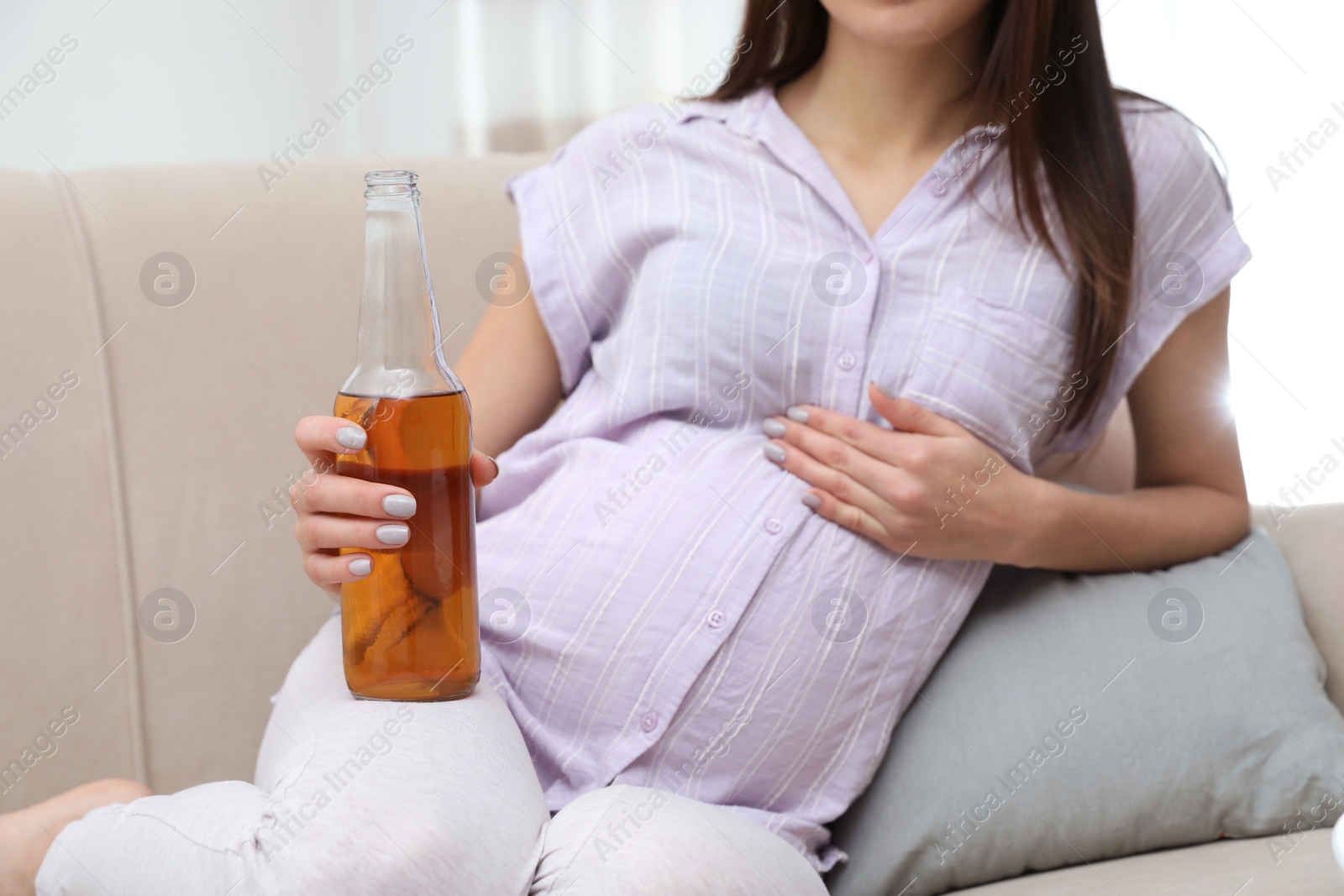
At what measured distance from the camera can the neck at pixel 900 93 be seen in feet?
3.21

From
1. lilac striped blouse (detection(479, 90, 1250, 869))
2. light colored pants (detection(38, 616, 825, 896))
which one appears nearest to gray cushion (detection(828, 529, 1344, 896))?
lilac striped blouse (detection(479, 90, 1250, 869))

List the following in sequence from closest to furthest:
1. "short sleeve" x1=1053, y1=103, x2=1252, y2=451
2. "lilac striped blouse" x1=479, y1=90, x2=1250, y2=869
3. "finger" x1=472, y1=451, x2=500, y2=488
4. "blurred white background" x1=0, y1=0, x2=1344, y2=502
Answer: "finger" x1=472, y1=451, x2=500, y2=488 → "lilac striped blouse" x1=479, y1=90, x2=1250, y2=869 → "short sleeve" x1=1053, y1=103, x2=1252, y2=451 → "blurred white background" x1=0, y1=0, x2=1344, y2=502

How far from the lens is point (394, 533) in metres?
0.63

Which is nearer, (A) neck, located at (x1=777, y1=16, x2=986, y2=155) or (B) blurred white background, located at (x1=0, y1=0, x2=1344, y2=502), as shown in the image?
(A) neck, located at (x1=777, y1=16, x2=986, y2=155)

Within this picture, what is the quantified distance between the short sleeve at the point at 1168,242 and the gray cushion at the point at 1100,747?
22 centimetres

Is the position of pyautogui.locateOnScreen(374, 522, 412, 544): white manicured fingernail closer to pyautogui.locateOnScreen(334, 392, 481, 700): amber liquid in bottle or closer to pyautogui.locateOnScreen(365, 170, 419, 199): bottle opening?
pyautogui.locateOnScreen(334, 392, 481, 700): amber liquid in bottle

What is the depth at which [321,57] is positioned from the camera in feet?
8.16

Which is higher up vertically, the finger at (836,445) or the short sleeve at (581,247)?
the short sleeve at (581,247)

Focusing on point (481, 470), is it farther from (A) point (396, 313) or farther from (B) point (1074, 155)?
(B) point (1074, 155)

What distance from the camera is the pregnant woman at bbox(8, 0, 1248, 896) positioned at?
2.47 feet

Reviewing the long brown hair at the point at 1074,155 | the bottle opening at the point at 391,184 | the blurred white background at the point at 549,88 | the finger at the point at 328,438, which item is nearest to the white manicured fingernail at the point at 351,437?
the finger at the point at 328,438

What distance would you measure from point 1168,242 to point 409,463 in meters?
0.69

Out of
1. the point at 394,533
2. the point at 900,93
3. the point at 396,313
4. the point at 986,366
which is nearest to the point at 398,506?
the point at 394,533

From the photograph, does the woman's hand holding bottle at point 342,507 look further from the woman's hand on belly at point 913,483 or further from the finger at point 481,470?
the woman's hand on belly at point 913,483
